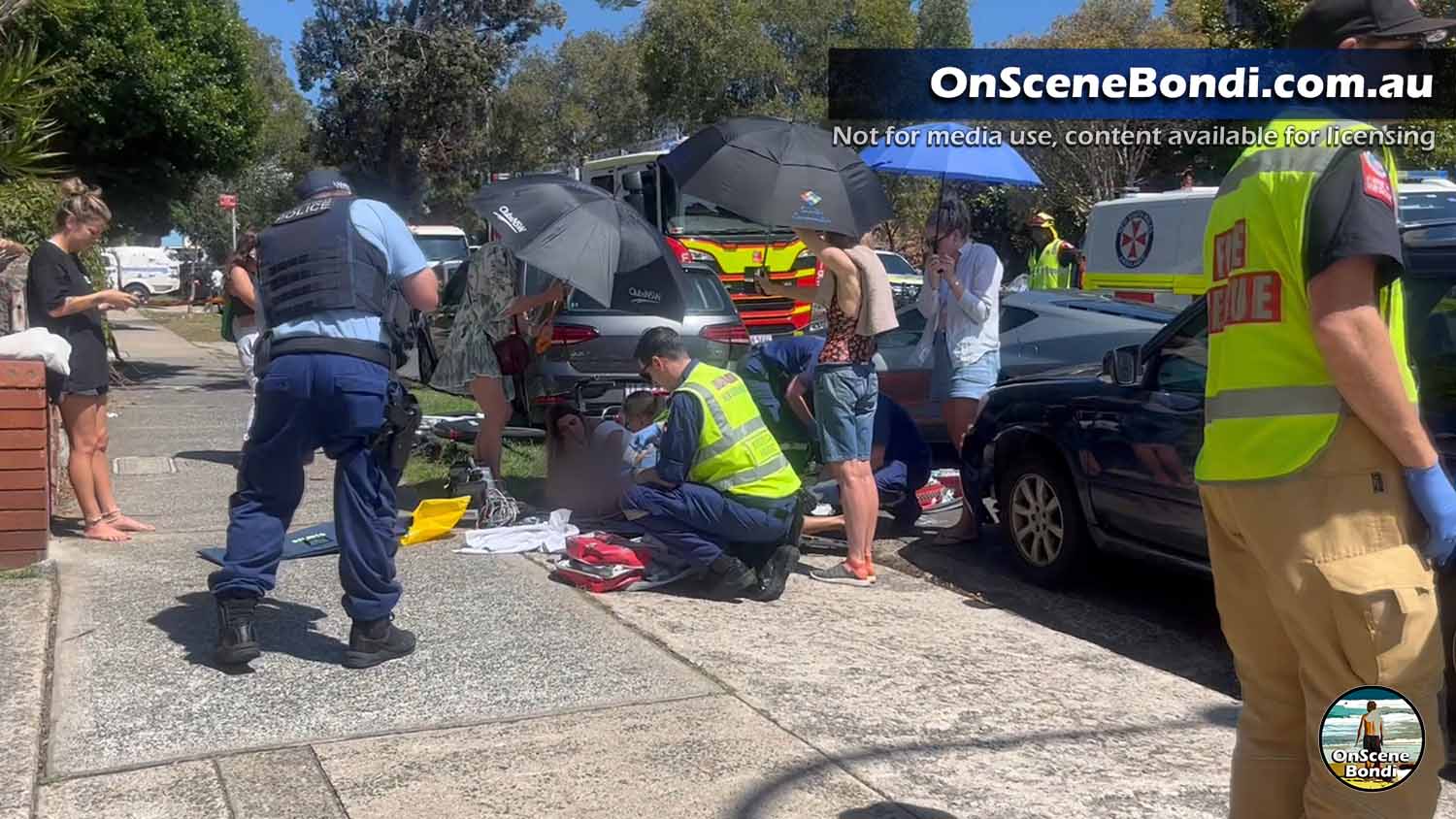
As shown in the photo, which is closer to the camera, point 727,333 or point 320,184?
point 320,184

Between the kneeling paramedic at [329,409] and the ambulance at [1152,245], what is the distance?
10768 millimetres

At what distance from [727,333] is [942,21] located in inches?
1026

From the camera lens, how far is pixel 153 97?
16.2 m

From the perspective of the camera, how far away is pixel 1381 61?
2715mm

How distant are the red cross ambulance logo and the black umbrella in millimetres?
8903

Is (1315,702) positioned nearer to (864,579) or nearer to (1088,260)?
(864,579)

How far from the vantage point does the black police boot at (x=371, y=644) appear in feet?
16.0

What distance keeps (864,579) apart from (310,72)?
30775mm

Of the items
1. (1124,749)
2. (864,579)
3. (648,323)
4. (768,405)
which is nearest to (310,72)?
(648,323)

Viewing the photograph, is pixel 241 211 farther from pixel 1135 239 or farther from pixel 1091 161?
pixel 1135 239

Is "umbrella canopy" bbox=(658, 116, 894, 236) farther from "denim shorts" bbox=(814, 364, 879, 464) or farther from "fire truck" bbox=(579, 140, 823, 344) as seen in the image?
"fire truck" bbox=(579, 140, 823, 344)

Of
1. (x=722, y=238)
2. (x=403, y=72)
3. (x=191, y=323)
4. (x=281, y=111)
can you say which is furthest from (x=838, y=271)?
(x=281, y=111)

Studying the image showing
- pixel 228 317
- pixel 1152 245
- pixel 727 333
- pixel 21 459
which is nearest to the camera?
pixel 21 459

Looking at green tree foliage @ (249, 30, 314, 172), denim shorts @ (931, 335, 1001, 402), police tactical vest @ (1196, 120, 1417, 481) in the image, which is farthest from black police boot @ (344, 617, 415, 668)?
green tree foliage @ (249, 30, 314, 172)
